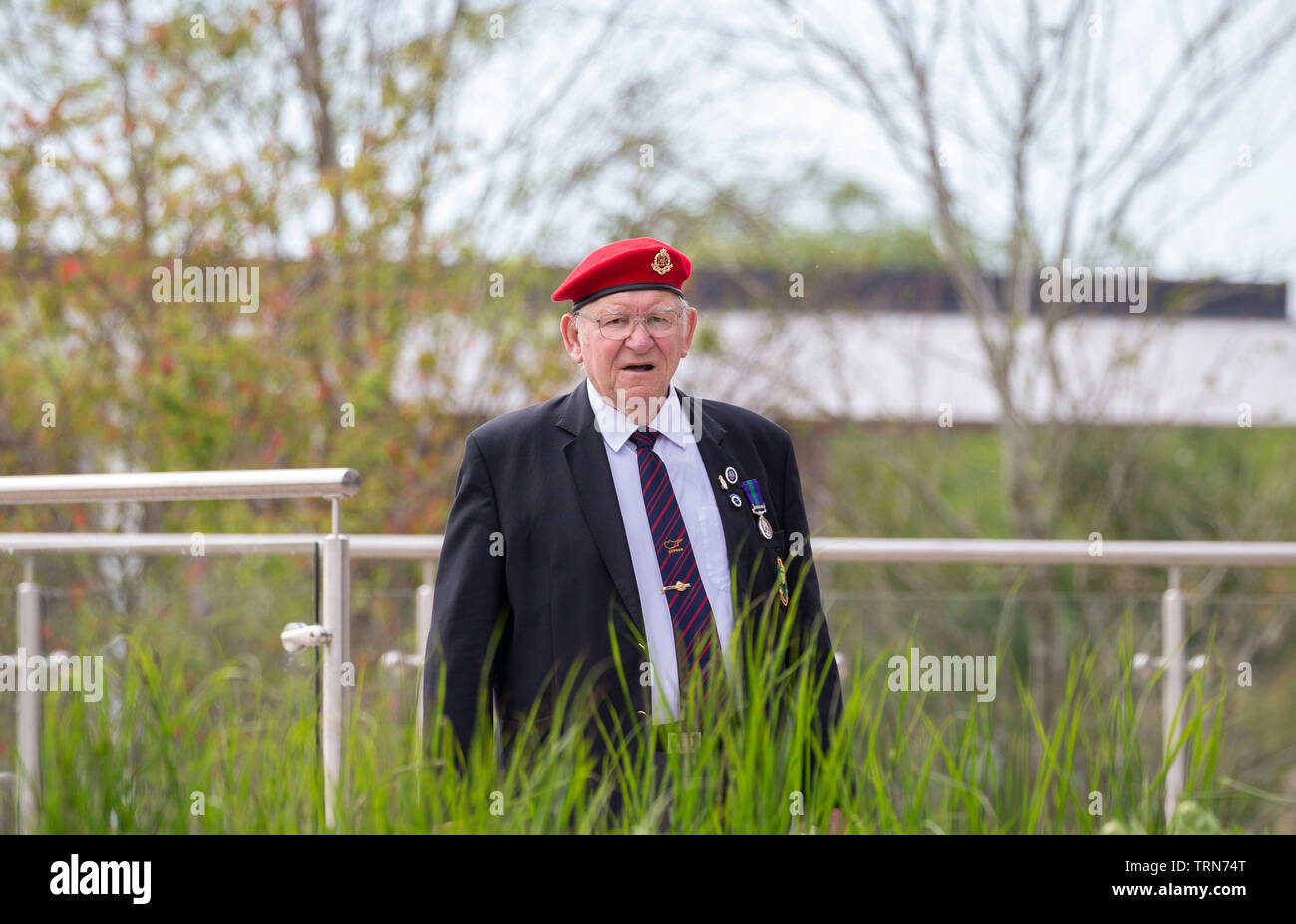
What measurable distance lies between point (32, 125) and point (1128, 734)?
7.66 meters

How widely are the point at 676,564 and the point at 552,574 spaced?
21 cm

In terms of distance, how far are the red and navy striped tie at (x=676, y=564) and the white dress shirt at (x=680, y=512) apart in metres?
0.01

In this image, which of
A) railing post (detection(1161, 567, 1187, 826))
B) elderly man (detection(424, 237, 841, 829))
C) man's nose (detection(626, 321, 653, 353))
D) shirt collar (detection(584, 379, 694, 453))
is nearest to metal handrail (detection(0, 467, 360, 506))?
elderly man (detection(424, 237, 841, 829))

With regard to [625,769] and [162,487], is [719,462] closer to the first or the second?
[625,769]

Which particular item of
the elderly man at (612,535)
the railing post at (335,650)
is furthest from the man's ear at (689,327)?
the railing post at (335,650)

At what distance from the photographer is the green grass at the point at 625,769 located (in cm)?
179

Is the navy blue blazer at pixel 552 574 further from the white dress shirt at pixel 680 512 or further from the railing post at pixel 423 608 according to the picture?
the railing post at pixel 423 608

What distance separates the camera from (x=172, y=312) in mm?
7957

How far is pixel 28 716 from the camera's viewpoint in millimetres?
2285

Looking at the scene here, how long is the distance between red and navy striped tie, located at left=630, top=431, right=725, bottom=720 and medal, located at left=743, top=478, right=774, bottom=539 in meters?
0.15

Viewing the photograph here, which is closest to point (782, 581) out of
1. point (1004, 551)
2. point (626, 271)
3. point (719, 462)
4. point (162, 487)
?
point (719, 462)

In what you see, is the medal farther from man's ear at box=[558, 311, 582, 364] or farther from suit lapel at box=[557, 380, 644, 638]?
man's ear at box=[558, 311, 582, 364]

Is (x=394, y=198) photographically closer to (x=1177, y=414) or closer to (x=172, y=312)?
(x=172, y=312)
